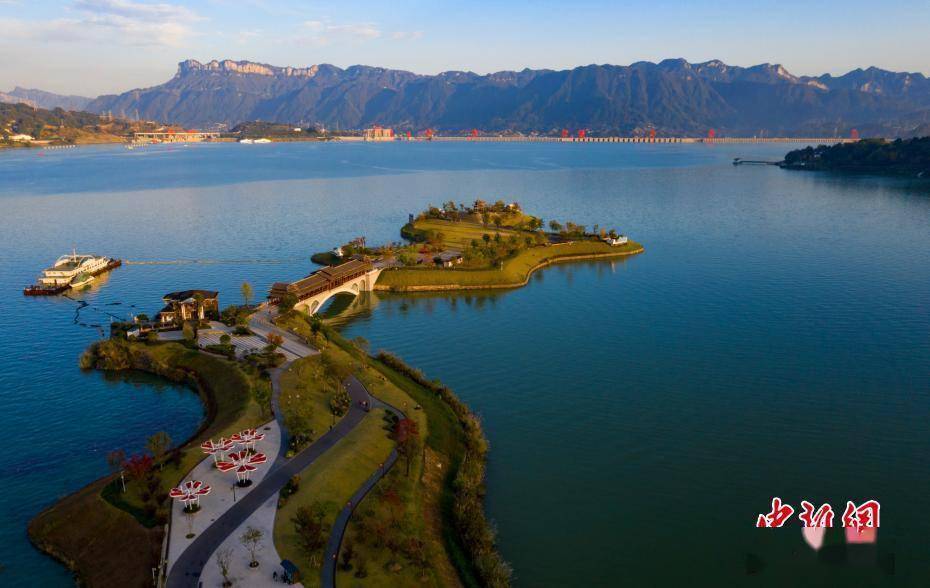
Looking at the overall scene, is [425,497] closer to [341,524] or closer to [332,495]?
[332,495]

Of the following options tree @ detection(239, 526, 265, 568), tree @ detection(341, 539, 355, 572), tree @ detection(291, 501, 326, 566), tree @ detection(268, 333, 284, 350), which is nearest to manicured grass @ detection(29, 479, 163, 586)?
tree @ detection(239, 526, 265, 568)

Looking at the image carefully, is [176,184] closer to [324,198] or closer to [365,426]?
[324,198]

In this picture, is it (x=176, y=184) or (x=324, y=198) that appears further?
(x=176, y=184)

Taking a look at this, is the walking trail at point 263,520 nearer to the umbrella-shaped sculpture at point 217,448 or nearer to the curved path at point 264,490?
the curved path at point 264,490

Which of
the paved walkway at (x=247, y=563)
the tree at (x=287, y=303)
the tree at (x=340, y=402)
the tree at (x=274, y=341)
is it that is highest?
the tree at (x=287, y=303)

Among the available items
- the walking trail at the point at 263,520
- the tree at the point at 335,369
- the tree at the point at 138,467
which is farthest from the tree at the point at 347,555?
the tree at the point at 335,369

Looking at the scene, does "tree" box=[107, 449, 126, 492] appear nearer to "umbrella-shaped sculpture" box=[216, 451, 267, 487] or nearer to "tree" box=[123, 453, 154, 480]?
"tree" box=[123, 453, 154, 480]

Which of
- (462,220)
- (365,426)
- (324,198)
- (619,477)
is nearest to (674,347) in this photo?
(619,477)
